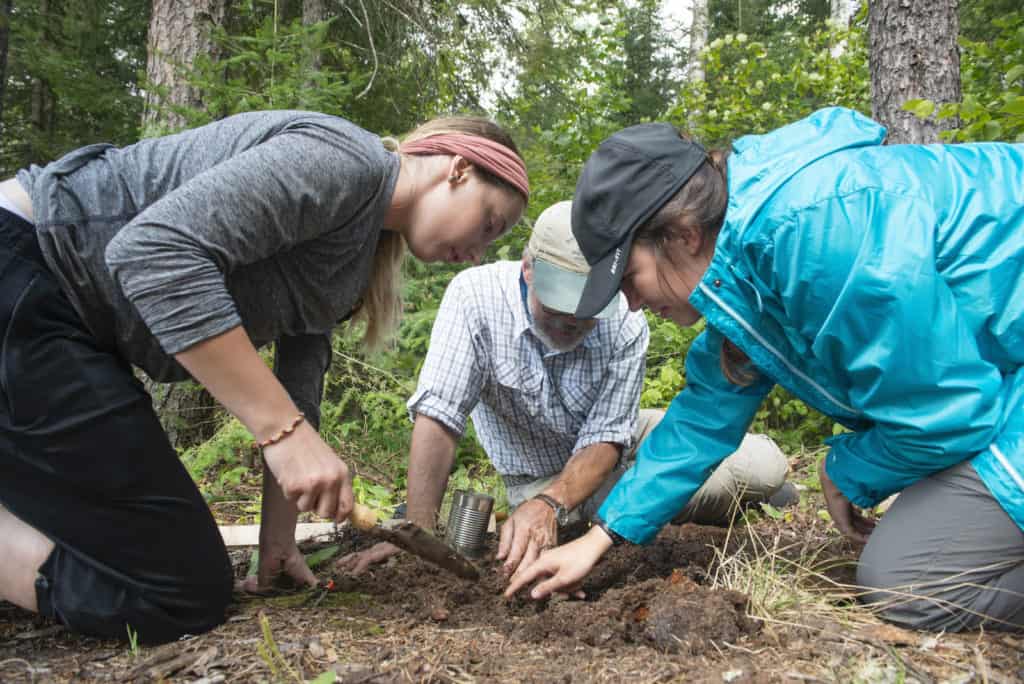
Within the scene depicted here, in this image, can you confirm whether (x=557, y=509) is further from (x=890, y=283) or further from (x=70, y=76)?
(x=70, y=76)

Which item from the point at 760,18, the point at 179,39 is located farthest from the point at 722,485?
the point at 760,18

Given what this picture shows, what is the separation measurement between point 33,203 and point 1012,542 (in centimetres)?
269

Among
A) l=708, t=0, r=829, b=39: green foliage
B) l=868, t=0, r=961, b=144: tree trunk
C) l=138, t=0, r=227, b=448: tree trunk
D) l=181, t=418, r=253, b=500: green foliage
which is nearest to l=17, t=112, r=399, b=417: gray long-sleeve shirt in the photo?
l=181, t=418, r=253, b=500: green foliage

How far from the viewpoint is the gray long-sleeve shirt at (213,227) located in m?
1.70

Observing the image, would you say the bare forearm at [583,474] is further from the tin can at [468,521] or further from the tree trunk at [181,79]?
the tree trunk at [181,79]

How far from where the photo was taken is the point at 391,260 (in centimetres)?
241

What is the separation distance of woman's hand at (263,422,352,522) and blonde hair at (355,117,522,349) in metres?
0.66

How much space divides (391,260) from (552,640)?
4.05 feet

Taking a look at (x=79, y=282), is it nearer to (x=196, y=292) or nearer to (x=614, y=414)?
(x=196, y=292)

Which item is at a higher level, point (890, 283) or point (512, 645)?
point (890, 283)

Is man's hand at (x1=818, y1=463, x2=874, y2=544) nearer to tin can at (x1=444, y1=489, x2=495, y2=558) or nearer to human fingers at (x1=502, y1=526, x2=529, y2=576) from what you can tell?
human fingers at (x1=502, y1=526, x2=529, y2=576)

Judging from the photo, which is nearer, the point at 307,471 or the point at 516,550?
the point at 307,471

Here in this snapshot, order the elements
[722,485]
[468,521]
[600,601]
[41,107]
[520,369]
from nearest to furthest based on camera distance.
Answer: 1. [600,601]
2. [468,521]
3. [520,369]
4. [722,485]
5. [41,107]

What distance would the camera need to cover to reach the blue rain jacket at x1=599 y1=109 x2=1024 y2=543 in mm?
1732
